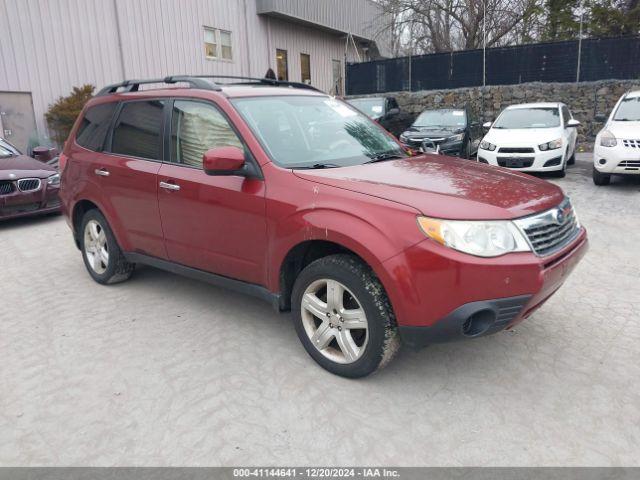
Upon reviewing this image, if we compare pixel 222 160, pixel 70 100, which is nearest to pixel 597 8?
pixel 70 100

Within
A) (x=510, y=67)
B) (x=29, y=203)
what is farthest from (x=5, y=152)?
(x=510, y=67)

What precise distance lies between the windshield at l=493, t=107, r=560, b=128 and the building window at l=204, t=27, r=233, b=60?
11086 mm

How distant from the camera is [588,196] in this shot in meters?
8.91

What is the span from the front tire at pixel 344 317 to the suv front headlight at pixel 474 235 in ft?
1.56

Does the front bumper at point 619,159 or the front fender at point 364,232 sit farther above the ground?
the front fender at point 364,232

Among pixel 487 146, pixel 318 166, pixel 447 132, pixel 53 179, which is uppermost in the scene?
pixel 318 166

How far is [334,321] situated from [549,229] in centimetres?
140

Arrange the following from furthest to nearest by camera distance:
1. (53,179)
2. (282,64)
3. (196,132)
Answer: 1. (282,64)
2. (53,179)
3. (196,132)

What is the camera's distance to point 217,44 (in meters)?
18.7

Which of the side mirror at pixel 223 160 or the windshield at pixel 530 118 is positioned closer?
the side mirror at pixel 223 160

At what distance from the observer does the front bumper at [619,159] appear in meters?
8.78

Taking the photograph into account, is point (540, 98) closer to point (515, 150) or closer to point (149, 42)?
point (515, 150)

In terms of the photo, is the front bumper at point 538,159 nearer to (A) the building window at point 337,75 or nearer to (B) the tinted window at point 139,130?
(B) the tinted window at point 139,130

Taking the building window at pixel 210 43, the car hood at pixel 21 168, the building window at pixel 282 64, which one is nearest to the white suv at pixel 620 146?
the car hood at pixel 21 168
